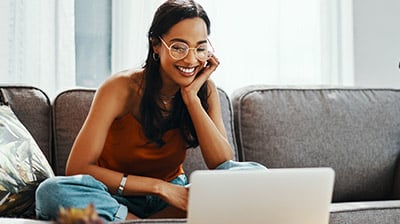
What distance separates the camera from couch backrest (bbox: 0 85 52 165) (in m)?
2.24

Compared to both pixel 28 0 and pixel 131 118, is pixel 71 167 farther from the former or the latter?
pixel 28 0

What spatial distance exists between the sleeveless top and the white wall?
4.85 feet

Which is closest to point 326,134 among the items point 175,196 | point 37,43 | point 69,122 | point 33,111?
point 175,196

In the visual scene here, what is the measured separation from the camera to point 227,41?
3.04 m

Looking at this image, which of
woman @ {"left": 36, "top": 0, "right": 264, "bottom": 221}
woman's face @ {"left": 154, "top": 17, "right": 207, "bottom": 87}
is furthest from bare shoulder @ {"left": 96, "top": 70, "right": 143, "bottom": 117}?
woman's face @ {"left": 154, "top": 17, "right": 207, "bottom": 87}

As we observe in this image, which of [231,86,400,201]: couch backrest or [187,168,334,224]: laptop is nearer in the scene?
[187,168,334,224]: laptop

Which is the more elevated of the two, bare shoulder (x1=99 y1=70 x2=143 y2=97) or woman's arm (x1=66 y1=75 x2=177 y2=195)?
bare shoulder (x1=99 y1=70 x2=143 y2=97)

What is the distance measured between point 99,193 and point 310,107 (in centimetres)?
104

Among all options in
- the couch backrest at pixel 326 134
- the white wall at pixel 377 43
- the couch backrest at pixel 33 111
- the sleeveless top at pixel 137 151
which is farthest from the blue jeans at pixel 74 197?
the white wall at pixel 377 43

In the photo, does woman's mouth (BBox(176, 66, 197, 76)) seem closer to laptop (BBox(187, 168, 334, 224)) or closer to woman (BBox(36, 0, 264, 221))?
woman (BBox(36, 0, 264, 221))

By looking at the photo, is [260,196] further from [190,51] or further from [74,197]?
[190,51]

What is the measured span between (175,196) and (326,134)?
0.83 meters

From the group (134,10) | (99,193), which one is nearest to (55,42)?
(134,10)

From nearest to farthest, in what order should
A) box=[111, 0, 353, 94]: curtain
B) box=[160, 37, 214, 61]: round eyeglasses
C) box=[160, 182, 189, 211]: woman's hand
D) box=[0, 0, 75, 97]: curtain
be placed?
box=[160, 182, 189, 211]: woman's hand → box=[160, 37, 214, 61]: round eyeglasses → box=[0, 0, 75, 97]: curtain → box=[111, 0, 353, 94]: curtain
